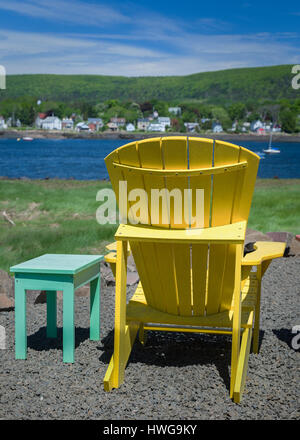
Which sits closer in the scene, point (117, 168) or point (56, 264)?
point (117, 168)

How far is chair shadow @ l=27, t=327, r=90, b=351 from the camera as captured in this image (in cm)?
353

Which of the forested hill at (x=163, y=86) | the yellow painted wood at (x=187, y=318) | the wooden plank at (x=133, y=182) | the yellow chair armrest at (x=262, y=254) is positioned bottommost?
the yellow painted wood at (x=187, y=318)

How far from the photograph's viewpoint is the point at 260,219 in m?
9.70

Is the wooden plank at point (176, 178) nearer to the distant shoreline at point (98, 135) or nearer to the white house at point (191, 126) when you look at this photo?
the distant shoreline at point (98, 135)

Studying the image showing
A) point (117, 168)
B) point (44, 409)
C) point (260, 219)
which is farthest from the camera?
point (260, 219)

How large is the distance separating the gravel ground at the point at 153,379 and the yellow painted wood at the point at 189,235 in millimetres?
866

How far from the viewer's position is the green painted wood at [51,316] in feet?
12.1

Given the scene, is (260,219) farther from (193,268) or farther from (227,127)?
(227,127)

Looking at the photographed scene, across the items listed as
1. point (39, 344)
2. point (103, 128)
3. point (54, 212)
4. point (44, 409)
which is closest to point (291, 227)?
point (54, 212)

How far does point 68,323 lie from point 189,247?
0.95 meters

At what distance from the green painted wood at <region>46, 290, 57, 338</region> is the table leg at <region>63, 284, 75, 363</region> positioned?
0.51m

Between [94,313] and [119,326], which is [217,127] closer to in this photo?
[94,313]

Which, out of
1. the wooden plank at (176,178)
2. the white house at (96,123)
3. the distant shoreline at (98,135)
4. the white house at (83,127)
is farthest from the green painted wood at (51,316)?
the white house at (83,127)
